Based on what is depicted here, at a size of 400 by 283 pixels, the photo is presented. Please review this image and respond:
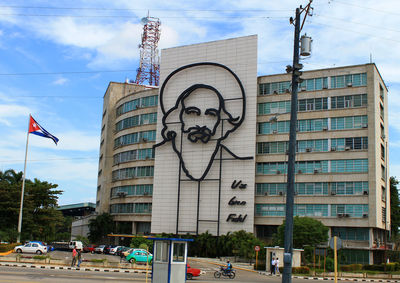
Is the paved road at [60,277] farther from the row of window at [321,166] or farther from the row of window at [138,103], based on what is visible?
the row of window at [138,103]

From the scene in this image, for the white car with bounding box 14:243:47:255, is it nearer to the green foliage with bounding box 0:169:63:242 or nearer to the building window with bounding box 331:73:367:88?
the green foliage with bounding box 0:169:63:242

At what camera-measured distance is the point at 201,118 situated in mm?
70062

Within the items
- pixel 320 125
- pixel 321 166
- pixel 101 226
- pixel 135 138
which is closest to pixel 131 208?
pixel 101 226

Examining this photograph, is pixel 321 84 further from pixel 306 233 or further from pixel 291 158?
pixel 291 158

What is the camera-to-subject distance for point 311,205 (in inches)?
2522

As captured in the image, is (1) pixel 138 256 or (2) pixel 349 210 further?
(2) pixel 349 210

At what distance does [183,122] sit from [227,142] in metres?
7.51

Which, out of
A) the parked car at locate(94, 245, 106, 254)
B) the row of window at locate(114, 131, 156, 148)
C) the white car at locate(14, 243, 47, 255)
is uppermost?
the row of window at locate(114, 131, 156, 148)

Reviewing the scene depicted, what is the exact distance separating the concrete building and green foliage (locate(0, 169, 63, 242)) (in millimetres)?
14564

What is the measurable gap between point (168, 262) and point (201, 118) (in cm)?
4826

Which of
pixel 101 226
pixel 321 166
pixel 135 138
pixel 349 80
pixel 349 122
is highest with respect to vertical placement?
pixel 349 80

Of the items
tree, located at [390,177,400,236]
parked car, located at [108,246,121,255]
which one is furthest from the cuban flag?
tree, located at [390,177,400,236]

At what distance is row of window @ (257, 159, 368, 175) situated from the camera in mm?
62375

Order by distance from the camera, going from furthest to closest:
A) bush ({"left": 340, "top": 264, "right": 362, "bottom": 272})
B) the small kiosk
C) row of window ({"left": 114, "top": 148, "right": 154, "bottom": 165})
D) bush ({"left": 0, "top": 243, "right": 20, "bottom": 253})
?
row of window ({"left": 114, "top": 148, "right": 154, "bottom": 165})
bush ({"left": 0, "top": 243, "right": 20, "bottom": 253})
bush ({"left": 340, "top": 264, "right": 362, "bottom": 272})
the small kiosk
